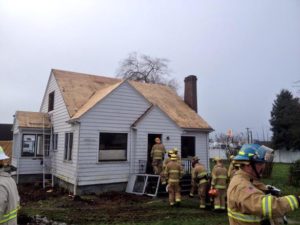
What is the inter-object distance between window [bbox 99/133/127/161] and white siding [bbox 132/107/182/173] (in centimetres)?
61

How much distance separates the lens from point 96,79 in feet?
61.8

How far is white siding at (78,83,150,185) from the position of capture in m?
13.6

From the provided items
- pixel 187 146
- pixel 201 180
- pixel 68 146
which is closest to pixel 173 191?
pixel 201 180

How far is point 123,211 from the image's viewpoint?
10.4 metres

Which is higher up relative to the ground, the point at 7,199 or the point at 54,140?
the point at 54,140

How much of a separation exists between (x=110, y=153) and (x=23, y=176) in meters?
5.63

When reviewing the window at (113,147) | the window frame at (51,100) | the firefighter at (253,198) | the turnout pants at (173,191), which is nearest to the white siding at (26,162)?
the window frame at (51,100)

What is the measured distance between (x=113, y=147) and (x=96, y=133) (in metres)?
1.23

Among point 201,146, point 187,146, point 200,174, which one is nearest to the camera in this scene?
point 200,174

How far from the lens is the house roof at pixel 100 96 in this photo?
600 inches

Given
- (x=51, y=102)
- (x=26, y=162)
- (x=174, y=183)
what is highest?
(x=51, y=102)

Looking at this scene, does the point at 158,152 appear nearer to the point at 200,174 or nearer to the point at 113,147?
the point at 113,147

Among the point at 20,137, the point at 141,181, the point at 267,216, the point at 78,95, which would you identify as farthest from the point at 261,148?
the point at 20,137

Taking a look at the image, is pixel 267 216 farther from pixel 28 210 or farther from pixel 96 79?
pixel 96 79
